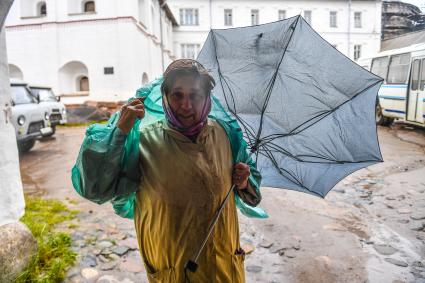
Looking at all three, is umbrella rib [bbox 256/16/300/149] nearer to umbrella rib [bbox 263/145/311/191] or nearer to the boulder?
umbrella rib [bbox 263/145/311/191]

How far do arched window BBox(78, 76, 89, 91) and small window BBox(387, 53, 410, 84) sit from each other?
16134 millimetres

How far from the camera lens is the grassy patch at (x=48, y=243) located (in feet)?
10.8

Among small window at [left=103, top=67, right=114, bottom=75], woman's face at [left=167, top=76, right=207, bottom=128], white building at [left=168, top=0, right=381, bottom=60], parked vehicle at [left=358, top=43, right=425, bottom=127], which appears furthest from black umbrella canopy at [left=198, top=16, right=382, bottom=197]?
white building at [left=168, top=0, right=381, bottom=60]

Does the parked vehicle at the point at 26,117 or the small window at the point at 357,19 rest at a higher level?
the small window at the point at 357,19

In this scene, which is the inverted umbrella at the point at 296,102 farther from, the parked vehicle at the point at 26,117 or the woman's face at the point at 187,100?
the parked vehicle at the point at 26,117

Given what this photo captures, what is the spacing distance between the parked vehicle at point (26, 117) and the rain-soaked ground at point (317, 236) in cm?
252

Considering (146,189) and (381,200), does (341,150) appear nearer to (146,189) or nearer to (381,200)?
(146,189)

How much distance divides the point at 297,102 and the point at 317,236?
2.77m

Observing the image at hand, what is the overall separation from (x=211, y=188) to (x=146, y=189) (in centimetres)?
29

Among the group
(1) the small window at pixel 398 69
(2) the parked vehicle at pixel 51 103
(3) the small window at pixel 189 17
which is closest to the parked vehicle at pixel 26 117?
(2) the parked vehicle at pixel 51 103

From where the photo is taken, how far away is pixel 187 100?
147cm

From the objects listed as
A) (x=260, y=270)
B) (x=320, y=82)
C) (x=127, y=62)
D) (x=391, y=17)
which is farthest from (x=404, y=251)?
(x=391, y=17)

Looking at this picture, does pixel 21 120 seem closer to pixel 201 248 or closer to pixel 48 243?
pixel 48 243

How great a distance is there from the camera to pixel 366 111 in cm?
212
